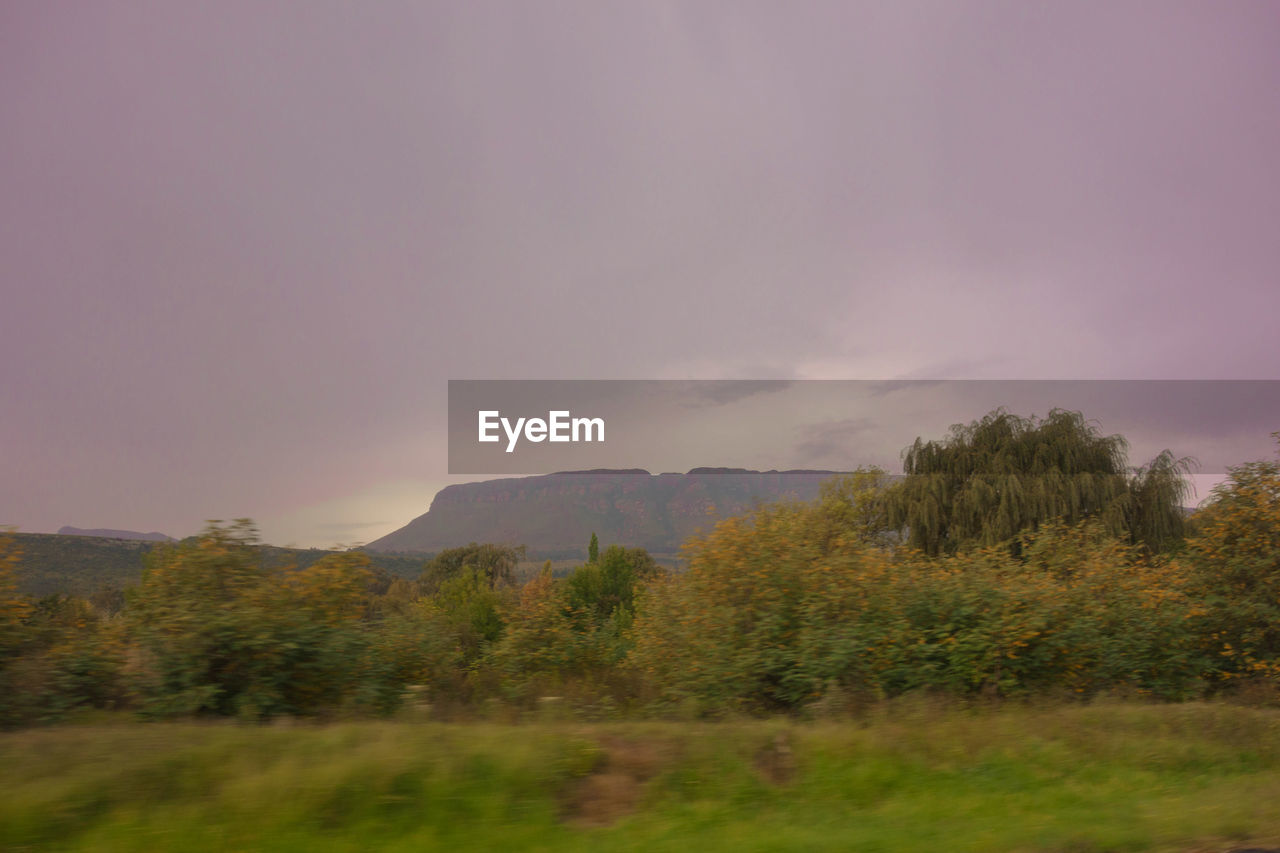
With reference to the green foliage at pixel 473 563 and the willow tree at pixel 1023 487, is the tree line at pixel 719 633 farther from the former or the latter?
the green foliage at pixel 473 563

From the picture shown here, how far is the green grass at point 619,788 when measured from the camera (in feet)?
19.3

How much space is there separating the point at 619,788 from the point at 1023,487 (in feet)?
81.5

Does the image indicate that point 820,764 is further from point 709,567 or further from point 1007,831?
point 709,567

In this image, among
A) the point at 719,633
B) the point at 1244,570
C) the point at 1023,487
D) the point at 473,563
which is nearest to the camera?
the point at 719,633

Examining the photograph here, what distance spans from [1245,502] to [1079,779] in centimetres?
961

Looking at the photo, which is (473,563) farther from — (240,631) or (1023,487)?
(240,631)

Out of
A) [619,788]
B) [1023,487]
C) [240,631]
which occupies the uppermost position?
[1023,487]

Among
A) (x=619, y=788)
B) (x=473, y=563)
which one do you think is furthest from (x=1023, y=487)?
(x=473, y=563)

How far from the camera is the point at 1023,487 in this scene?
1081 inches

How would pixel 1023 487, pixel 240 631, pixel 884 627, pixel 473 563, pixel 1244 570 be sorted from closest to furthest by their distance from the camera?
pixel 240 631 → pixel 884 627 → pixel 1244 570 → pixel 1023 487 → pixel 473 563

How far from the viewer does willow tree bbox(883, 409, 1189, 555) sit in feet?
87.5

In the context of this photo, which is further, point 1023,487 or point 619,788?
point 1023,487

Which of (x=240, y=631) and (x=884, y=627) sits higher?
(x=240, y=631)

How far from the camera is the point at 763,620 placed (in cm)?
1195
